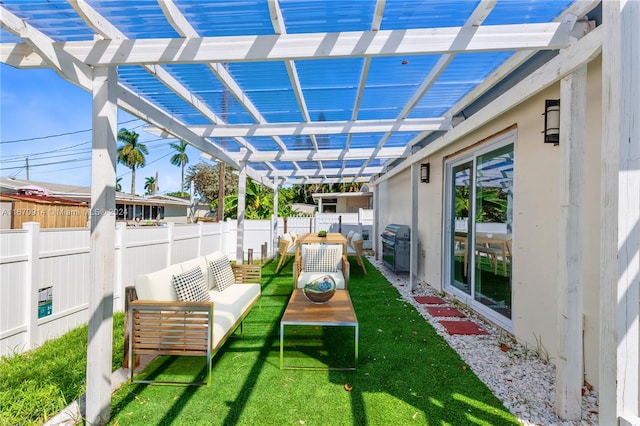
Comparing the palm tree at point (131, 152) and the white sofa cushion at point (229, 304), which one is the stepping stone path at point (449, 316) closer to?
the white sofa cushion at point (229, 304)

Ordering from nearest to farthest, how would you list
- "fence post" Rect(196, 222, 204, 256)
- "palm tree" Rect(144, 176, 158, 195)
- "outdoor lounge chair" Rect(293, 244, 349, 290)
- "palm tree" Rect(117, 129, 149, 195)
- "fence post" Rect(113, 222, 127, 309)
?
"fence post" Rect(113, 222, 127, 309) → "outdoor lounge chair" Rect(293, 244, 349, 290) → "fence post" Rect(196, 222, 204, 256) → "palm tree" Rect(117, 129, 149, 195) → "palm tree" Rect(144, 176, 158, 195)

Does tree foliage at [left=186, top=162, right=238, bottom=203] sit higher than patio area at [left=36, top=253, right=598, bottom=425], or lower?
higher

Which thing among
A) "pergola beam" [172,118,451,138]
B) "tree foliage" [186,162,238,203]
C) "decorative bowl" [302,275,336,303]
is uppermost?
"tree foliage" [186,162,238,203]

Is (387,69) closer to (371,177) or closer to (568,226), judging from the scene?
(568,226)

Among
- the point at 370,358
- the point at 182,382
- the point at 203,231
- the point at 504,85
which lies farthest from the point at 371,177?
the point at 182,382

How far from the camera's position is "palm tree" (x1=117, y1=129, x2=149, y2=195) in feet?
109

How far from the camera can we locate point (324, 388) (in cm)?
290

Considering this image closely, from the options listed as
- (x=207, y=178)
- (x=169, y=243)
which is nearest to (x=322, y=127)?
(x=169, y=243)

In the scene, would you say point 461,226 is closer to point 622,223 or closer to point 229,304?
point 622,223

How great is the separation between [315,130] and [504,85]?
297 centimetres

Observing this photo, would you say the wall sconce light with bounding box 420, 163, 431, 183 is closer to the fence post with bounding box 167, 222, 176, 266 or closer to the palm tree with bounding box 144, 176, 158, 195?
the fence post with bounding box 167, 222, 176, 266

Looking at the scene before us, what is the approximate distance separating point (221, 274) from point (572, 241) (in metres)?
4.29

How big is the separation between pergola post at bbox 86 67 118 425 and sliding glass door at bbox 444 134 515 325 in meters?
4.58

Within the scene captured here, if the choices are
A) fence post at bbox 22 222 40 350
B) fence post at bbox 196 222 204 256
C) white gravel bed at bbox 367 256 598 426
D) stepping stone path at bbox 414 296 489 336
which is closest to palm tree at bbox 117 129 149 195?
fence post at bbox 196 222 204 256
